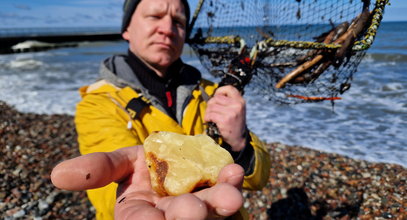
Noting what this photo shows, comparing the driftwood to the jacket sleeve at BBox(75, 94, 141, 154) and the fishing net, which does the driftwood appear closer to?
the fishing net

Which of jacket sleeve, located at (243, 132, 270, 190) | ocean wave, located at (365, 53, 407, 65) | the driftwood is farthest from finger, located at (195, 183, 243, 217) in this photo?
ocean wave, located at (365, 53, 407, 65)

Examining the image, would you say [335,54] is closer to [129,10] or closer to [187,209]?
[187,209]

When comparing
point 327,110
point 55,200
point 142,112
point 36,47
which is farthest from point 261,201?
point 36,47

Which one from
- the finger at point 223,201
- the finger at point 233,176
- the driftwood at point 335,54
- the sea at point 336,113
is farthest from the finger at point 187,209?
the sea at point 336,113

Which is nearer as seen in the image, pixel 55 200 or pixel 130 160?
pixel 130 160

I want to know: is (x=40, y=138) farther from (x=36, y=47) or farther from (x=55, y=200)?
(x=36, y=47)

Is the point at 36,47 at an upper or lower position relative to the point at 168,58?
lower

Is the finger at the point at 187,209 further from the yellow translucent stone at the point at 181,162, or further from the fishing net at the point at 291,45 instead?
the fishing net at the point at 291,45

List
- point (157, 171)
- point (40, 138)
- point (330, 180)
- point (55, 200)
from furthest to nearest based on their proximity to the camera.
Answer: point (40, 138) < point (330, 180) < point (55, 200) < point (157, 171)
